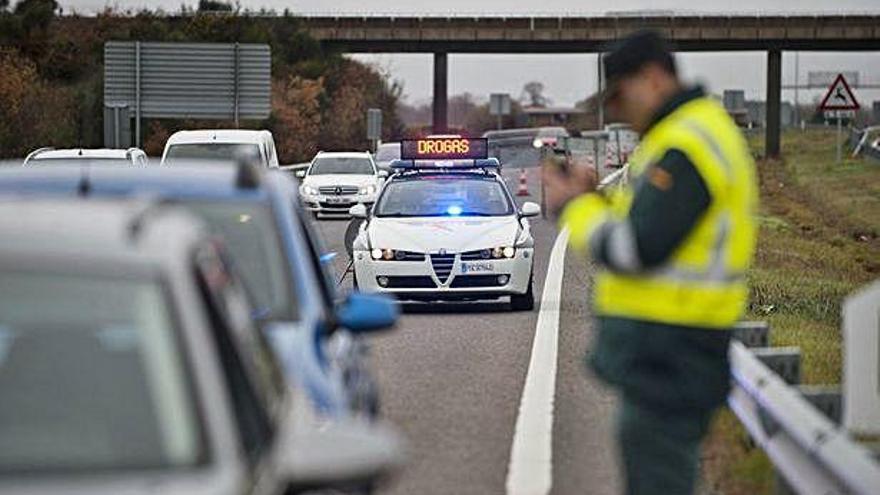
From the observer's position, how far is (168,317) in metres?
5.48

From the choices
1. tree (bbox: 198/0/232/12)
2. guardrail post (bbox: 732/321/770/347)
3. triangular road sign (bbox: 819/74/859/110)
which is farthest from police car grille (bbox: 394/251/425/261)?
tree (bbox: 198/0/232/12)

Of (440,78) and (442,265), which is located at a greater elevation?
(440,78)

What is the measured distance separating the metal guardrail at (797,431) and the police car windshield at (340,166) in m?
35.7

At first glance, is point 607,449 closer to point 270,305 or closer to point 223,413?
point 270,305

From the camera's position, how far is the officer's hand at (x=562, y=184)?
7.31 meters

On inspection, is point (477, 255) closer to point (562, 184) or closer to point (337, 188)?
point (562, 184)

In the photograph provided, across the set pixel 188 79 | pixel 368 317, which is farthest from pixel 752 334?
pixel 188 79

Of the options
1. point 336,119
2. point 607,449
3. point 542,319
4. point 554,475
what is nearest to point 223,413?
point 554,475

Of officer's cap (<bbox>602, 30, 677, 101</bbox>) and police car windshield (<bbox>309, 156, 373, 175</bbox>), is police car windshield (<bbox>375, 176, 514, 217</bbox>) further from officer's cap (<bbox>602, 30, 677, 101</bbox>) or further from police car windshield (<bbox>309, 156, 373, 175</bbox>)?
police car windshield (<bbox>309, 156, 373, 175</bbox>)

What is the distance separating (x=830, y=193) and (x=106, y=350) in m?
52.6

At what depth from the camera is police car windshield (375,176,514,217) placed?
21.7 meters

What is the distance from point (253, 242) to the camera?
8859 mm

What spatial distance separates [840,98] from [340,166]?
12186 mm

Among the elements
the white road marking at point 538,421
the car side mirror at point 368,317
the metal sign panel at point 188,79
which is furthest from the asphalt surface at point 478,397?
the metal sign panel at point 188,79
